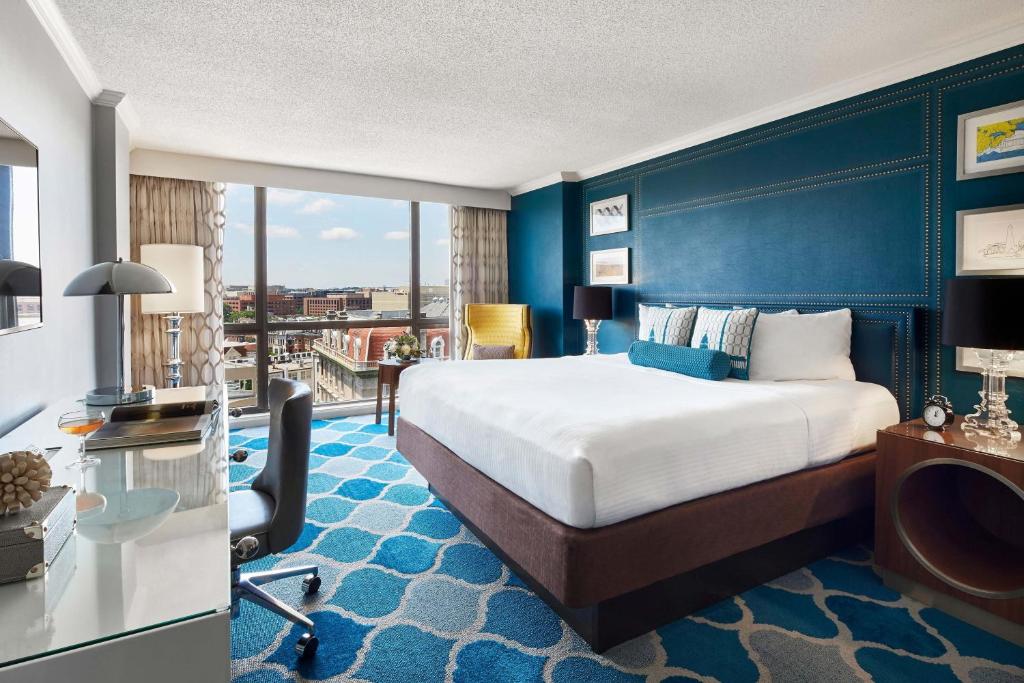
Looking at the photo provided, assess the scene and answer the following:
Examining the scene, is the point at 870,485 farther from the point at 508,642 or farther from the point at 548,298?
the point at 548,298

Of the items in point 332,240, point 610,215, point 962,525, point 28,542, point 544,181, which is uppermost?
point 544,181

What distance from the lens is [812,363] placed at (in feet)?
10.1

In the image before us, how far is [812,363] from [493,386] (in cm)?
180

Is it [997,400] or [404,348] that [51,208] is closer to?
[404,348]

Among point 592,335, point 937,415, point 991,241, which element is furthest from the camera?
point 592,335

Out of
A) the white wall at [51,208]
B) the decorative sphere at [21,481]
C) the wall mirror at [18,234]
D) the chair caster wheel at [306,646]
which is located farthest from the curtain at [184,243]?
the decorative sphere at [21,481]

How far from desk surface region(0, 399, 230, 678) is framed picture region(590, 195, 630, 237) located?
4155 mm

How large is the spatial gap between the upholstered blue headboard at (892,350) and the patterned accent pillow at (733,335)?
585 mm

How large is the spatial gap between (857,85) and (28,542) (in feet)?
13.1

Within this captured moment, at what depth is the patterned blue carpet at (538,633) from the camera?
5.98ft

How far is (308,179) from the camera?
5188 millimetres

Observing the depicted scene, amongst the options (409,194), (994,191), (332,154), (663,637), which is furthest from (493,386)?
(409,194)

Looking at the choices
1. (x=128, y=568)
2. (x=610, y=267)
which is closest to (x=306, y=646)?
(x=128, y=568)

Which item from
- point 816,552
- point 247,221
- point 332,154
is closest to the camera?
point 816,552
